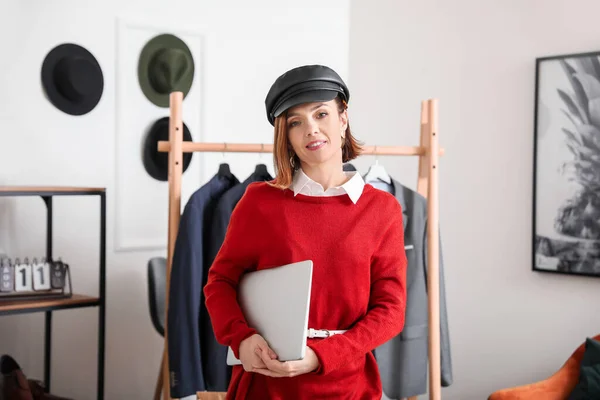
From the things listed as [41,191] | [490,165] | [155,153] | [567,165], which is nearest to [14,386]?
[41,191]

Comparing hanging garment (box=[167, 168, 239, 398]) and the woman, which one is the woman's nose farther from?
hanging garment (box=[167, 168, 239, 398])

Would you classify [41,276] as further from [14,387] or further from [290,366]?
[290,366]

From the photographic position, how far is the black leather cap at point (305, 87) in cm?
139

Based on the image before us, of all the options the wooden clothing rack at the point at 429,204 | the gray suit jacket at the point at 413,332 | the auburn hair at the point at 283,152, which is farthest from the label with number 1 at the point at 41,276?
the auburn hair at the point at 283,152

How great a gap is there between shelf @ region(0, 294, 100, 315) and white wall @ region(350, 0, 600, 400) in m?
1.85

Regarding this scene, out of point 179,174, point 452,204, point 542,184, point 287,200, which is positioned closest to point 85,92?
point 179,174

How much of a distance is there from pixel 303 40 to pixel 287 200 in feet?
10.4

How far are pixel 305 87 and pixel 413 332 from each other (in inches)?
64.7

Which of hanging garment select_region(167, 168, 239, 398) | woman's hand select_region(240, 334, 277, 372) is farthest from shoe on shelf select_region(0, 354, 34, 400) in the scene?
woman's hand select_region(240, 334, 277, 372)

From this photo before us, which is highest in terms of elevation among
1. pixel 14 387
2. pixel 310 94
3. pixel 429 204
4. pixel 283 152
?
pixel 310 94

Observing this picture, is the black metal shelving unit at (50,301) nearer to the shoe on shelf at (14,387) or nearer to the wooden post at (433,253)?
the shoe on shelf at (14,387)

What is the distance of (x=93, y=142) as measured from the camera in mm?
3678

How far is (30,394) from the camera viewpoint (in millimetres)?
2918

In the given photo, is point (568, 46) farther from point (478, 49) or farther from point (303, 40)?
point (303, 40)
